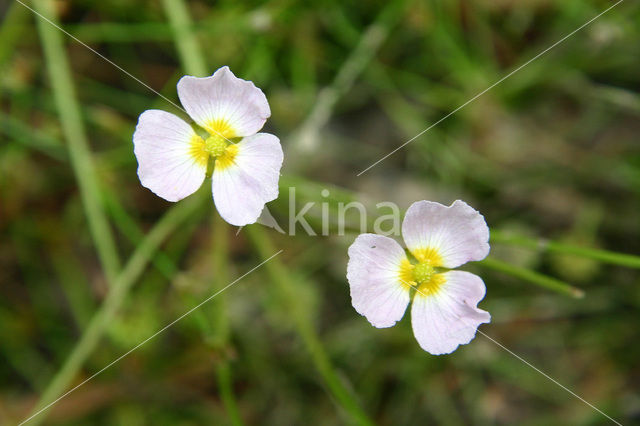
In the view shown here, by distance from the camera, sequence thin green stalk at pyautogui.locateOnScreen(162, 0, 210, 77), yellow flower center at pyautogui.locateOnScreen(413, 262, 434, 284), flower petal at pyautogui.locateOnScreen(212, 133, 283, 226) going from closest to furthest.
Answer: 1. flower petal at pyautogui.locateOnScreen(212, 133, 283, 226)
2. yellow flower center at pyautogui.locateOnScreen(413, 262, 434, 284)
3. thin green stalk at pyautogui.locateOnScreen(162, 0, 210, 77)

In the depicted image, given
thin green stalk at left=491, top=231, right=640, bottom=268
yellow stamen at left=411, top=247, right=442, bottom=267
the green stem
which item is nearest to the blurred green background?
the green stem

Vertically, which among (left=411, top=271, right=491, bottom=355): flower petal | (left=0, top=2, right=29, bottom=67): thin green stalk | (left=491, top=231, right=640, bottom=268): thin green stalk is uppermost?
(left=0, top=2, right=29, bottom=67): thin green stalk

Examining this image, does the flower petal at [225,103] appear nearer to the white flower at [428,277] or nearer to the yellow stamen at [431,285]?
the white flower at [428,277]

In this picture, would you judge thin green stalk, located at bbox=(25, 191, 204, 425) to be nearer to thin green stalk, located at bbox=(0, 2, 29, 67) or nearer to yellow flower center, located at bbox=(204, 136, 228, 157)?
yellow flower center, located at bbox=(204, 136, 228, 157)

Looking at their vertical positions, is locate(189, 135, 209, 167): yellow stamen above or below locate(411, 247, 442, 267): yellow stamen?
above

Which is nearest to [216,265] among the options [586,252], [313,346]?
[313,346]

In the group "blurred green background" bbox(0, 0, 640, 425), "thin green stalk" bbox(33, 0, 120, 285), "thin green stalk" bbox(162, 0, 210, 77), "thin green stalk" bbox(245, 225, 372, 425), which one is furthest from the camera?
"blurred green background" bbox(0, 0, 640, 425)
